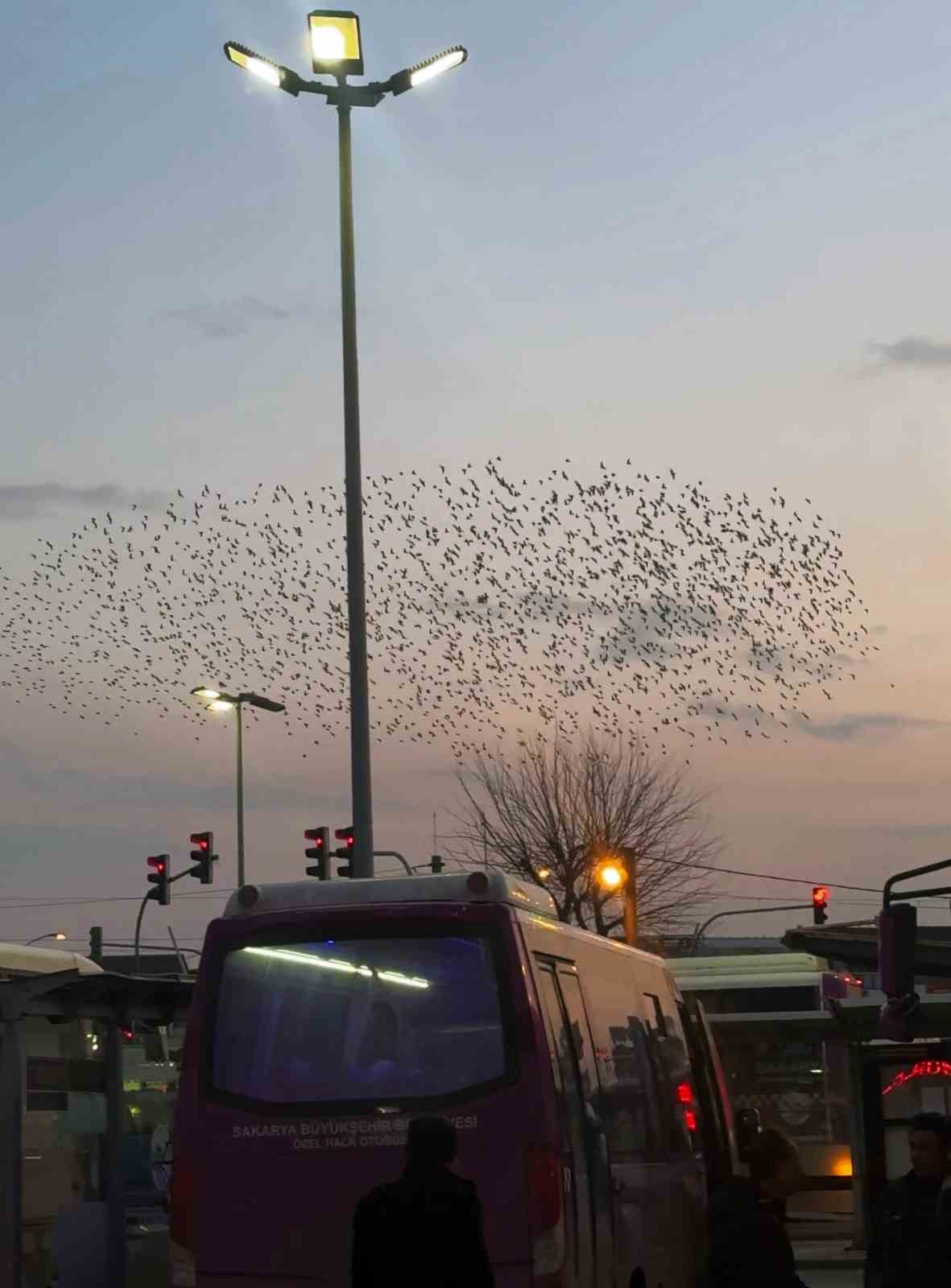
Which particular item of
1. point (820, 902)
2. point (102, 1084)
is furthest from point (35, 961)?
point (820, 902)

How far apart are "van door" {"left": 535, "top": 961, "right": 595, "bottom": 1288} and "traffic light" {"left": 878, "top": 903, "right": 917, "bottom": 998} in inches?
98.4

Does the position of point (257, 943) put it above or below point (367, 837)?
below

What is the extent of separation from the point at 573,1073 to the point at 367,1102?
1.28m

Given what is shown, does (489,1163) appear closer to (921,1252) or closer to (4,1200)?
(921,1252)

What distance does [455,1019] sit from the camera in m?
10.7

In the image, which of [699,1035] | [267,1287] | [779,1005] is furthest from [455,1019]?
[779,1005]

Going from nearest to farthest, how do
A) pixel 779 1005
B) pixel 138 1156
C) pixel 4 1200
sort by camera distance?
pixel 4 1200, pixel 138 1156, pixel 779 1005

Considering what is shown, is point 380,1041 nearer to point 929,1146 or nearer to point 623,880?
point 929,1146

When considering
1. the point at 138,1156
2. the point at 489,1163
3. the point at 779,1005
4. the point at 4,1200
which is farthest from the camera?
the point at 779,1005

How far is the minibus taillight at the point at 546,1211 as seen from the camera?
1022 centimetres

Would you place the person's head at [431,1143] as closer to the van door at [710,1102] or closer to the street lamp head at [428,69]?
the van door at [710,1102]

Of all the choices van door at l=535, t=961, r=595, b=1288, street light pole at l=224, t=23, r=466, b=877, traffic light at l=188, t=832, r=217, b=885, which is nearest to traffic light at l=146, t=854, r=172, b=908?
traffic light at l=188, t=832, r=217, b=885

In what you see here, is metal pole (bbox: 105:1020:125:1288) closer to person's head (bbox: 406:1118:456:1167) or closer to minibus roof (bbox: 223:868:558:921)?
minibus roof (bbox: 223:868:558:921)

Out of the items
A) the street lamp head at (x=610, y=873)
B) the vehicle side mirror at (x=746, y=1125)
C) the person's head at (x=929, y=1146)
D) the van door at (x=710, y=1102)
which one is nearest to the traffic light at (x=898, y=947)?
the person's head at (x=929, y=1146)
